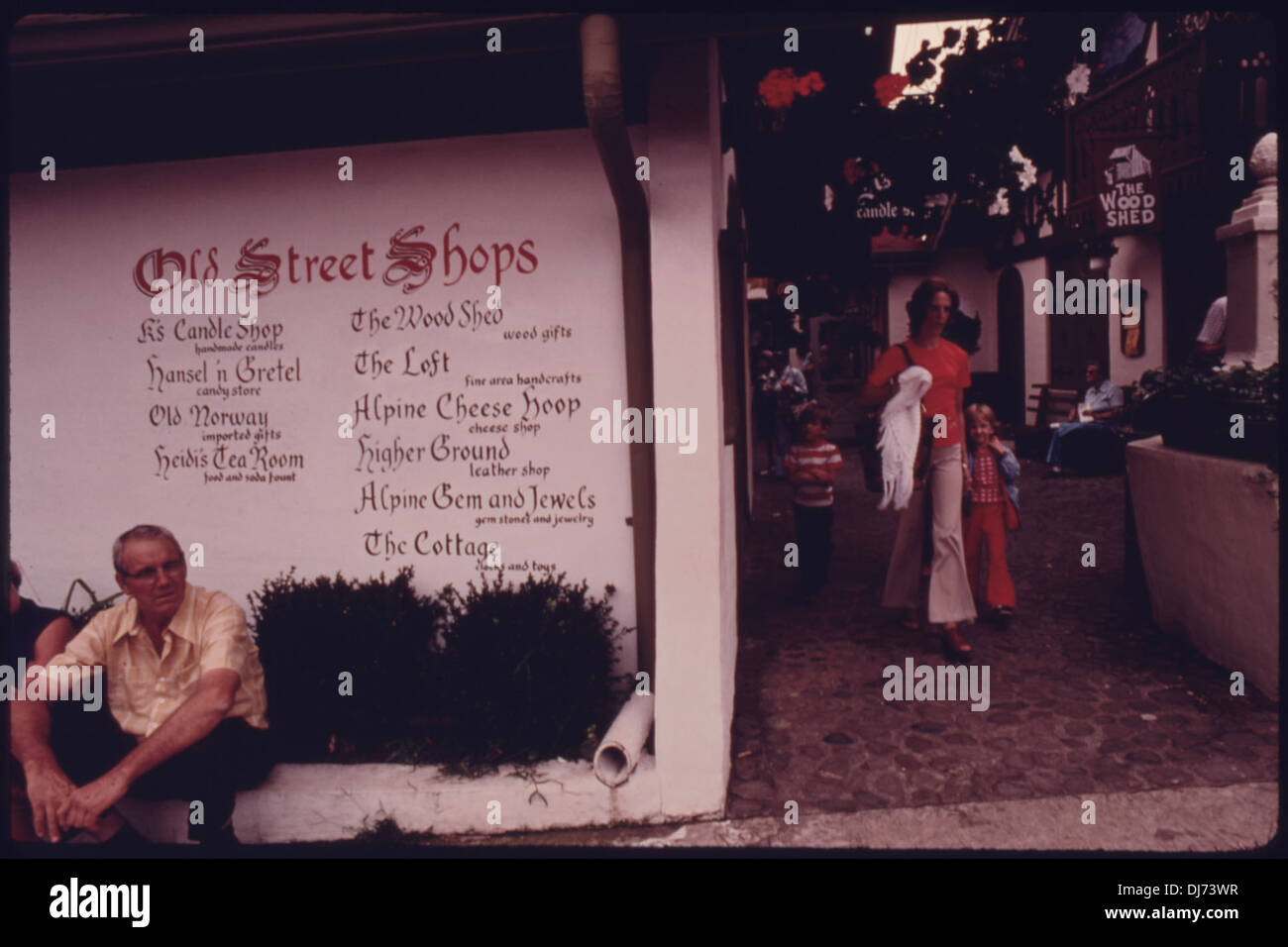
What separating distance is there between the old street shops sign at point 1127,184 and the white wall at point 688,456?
5.77m

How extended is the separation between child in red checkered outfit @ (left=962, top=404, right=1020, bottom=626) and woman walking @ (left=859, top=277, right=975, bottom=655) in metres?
0.41

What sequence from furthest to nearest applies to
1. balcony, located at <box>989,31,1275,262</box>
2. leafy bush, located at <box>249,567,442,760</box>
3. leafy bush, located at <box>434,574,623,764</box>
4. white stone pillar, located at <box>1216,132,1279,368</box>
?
balcony, located at <box>989,31,1275,262</box> → white stone pillar, located at <box>1216,132,1279,368</box> → leafy bush, located at <box>249,567,442,760</box> → leafy bush, located at <box>434,574,623,764</box>

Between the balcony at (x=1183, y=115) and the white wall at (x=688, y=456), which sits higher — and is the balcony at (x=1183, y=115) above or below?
above

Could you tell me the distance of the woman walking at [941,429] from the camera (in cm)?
512

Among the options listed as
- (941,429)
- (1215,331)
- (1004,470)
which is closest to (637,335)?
(941,429)

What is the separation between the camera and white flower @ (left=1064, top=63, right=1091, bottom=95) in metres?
6.33

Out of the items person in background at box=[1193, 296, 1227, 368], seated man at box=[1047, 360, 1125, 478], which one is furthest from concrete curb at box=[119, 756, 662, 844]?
seated man at box=[1047, 360, 1125, 478]

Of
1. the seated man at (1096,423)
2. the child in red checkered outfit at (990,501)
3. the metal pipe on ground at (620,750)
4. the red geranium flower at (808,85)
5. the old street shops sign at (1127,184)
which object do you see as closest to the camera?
the metal pipe on ground at (620,750)

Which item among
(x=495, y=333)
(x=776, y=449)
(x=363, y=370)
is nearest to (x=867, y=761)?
(x=495, y=333)

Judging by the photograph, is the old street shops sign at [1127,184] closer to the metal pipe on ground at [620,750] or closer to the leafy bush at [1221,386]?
the leafy bush at [1221,386]

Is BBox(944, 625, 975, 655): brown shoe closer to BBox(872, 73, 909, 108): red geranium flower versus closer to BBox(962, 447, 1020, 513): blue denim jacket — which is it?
BBox(962, 447, 1020, 513): blue denim jacket

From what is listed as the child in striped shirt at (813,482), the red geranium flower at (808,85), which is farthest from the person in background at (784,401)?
the red geranium flower at (808,85)

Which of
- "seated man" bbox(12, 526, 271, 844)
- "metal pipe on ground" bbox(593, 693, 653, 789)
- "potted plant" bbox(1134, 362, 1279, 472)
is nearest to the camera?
"seated man" bbox(12, 526, 271, 844)

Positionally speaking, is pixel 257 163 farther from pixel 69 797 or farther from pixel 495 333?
pixel 69 797
